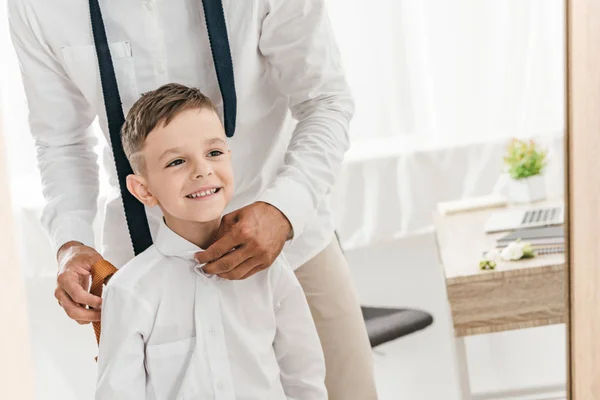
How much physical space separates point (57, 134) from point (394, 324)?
138 cm

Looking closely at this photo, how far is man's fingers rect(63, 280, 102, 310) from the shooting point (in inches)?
52.0

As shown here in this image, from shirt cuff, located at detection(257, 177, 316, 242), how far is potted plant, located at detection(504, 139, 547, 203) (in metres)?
1.77

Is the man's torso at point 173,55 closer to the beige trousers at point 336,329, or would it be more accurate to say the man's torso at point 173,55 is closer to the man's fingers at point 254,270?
the beige trousers at point 336,329

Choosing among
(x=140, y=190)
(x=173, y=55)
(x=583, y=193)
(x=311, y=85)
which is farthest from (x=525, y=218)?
(x=583, y=193)

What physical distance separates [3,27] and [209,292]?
84.1 inches

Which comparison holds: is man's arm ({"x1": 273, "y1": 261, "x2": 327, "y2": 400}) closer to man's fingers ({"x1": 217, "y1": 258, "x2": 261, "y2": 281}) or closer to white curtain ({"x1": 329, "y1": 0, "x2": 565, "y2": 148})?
man's fingers ({"x1": 217, "y1": 258, "x2": 261, "y2": 281})

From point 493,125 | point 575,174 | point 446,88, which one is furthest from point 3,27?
point 575,174

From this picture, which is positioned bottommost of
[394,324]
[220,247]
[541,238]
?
[394,324]

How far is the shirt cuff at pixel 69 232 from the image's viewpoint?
1494 mm

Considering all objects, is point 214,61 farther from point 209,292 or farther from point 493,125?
point 493,125

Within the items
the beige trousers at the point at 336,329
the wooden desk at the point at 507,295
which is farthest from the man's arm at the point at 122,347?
the wooden desk at the point at 507,295

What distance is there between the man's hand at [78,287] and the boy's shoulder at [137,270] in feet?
0.18

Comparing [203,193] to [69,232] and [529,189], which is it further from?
[529,189]

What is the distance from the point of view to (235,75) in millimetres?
1470
